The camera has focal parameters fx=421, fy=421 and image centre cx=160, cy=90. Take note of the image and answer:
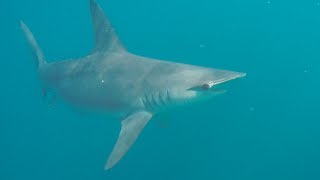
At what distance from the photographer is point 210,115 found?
45.1 ft

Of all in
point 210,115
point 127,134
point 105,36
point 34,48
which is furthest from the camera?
point 210,115

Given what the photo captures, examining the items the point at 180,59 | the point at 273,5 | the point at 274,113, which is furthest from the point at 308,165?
the point at 273,5

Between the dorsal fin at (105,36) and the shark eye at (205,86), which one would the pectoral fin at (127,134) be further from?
the dorsal fin at (105,36)

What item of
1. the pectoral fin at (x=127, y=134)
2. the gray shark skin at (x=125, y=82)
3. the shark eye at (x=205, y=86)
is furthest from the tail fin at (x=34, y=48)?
the shark eye at (x=205, y=86)

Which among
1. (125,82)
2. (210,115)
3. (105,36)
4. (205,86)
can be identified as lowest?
(210,115)

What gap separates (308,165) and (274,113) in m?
2.20

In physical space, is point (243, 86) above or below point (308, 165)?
above

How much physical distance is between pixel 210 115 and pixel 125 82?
7.13 m

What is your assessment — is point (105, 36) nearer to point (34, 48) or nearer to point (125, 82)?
point (125, 82)

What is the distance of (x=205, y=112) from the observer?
13.6 metres

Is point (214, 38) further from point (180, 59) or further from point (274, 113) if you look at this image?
point (274, 113)

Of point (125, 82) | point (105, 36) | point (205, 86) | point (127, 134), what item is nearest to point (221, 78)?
point (205, 86)

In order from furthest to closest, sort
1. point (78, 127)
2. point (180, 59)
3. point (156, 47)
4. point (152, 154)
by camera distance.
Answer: point (156, 47) → point (180, 59) → point (78, 127) → point (152, 154)

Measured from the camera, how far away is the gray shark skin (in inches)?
241
